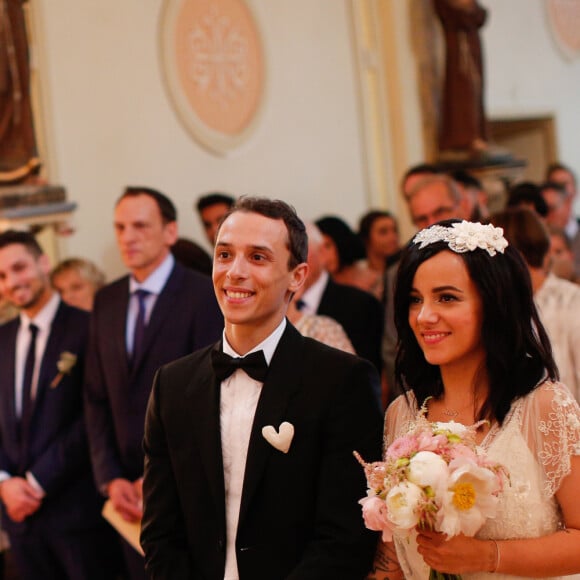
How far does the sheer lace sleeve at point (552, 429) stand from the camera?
6.83ft

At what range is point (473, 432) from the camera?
204 centimetres

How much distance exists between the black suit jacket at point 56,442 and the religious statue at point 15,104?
1.57 metres

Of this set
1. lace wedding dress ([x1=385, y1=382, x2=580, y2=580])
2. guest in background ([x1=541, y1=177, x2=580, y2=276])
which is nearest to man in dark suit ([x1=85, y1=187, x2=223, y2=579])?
lace wedding dress ([x1=385, y1=382, x2=580, y2=580])

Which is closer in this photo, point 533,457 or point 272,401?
point 533,457

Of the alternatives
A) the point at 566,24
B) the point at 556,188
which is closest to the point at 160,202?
the point at 556,188

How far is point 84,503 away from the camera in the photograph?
4086 millimetres

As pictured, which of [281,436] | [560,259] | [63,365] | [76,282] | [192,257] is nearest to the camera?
[281,436]

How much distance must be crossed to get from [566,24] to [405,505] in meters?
10.8

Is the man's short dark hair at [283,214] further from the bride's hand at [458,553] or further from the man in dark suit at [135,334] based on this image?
the man in dark suit at [135,334]

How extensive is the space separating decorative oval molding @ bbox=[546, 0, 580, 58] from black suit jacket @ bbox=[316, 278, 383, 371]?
312 inches

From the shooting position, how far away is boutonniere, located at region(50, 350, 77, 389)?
4.02m

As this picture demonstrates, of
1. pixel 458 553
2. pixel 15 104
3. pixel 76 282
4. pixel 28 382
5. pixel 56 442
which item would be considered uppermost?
pixel 15 104

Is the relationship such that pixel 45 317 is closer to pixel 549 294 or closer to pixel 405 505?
pixel 549 294

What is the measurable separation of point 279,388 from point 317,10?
6252 mm
